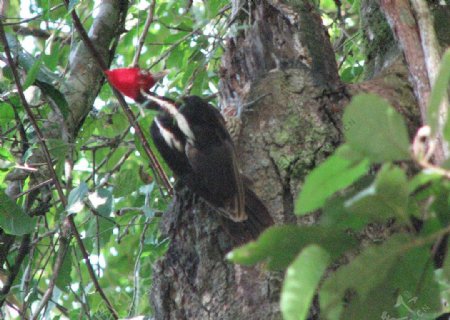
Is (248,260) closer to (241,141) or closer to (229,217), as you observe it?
(229,217)

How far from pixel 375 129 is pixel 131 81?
9.18 feet

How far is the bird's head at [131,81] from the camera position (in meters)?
3.68

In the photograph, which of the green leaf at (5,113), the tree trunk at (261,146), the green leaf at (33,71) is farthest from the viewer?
the green leaf at (5,113)

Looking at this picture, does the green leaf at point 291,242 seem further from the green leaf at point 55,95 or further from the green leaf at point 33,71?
the green leaf at point 55,95

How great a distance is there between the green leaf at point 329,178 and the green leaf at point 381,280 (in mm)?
146

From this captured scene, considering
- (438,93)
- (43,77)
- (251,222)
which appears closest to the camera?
(438,93)

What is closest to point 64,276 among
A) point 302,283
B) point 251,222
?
point 251,222

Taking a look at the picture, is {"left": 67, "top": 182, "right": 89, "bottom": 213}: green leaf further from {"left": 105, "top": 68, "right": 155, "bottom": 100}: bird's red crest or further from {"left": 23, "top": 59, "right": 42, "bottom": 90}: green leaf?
{"left": 105, "top": 68, "right": 155, "bottom": 100}: bird's red crest

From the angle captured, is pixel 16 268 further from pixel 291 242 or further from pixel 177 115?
pixel 291 242

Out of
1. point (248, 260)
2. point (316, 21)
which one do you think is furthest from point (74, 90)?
point (248, 260)

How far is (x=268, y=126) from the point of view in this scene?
2900 mm

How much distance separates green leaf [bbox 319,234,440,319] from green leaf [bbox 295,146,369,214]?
146mm

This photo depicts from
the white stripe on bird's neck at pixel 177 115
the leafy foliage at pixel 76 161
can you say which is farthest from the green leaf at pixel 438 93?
the white stripe on bird's neck at pixel 177 115

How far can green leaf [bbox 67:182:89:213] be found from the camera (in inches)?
116
